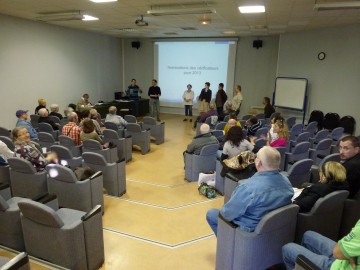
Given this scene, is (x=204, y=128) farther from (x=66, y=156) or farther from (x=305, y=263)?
(x=305, y=263)

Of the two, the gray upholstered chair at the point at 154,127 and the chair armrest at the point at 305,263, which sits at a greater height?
the chair armrest at the point at 305,263

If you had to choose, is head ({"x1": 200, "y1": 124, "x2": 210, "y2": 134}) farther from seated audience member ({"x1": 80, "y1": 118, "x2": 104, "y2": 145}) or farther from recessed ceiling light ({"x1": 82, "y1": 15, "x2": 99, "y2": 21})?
recessed ceiling light ({"x1": 82, "y1": 15, "x2": 99, "y2": 21})

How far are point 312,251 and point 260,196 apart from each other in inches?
25.4

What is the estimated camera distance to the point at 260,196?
2338 mm

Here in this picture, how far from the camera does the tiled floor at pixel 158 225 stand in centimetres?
295

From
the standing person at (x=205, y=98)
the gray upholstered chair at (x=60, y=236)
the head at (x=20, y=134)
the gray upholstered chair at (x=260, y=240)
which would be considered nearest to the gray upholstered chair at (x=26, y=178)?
the head at (x=20, y=134)

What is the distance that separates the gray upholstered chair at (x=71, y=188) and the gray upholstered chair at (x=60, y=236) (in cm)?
74

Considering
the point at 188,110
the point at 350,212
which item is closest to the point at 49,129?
the point at 350,212

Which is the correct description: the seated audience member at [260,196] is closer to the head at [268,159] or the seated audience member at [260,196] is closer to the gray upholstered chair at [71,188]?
the head at [268,159]

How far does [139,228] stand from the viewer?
→ 3.58 m

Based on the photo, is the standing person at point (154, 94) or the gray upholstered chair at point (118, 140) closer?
the gray upholstered chair at point (118, 140)

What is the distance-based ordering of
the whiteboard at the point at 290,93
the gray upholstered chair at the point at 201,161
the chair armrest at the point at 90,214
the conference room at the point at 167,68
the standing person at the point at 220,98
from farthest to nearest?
the standing person at the point at 220,98 < the whiteboard at the point at 290,93 < the gray upholstered chair at the point at 201,161 < the conference room at the point at 167,68 < the chair armrest at the point at 90,214

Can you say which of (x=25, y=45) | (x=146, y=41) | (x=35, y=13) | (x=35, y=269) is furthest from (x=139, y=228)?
(x=146, y=41)

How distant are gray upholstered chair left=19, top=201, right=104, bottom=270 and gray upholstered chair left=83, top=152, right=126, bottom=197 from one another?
161cm
